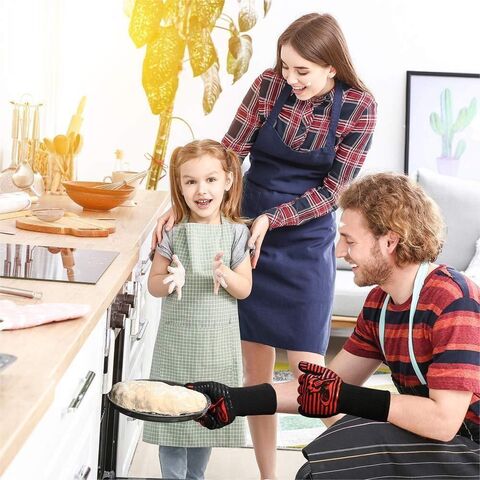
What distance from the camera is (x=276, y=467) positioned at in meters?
3.32

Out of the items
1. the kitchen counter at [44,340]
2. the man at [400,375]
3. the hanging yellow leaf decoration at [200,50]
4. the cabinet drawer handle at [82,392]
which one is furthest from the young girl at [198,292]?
the hanging yellow leaf decoration at [200,50]

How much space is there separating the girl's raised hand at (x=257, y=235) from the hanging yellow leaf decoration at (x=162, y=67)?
2171mm

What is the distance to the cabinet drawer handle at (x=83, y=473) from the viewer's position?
2.00 meters

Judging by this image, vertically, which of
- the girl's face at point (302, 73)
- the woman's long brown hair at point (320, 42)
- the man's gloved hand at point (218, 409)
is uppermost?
the woman's long brown hair at point (320, 42)

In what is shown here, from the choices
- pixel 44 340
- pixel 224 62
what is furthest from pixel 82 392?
pixel 224 62

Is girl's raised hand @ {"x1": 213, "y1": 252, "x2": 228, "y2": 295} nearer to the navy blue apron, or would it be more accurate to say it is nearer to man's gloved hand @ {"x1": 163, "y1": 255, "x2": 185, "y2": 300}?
man's gloved hand @ {"x1": 163, "y1": 255, "x2": 185, "y2": 300}

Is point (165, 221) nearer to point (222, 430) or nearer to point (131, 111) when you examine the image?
point (222, 430)

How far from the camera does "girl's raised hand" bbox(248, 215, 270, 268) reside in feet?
8.80

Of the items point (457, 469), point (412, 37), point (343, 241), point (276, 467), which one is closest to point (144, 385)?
point (343, 241)

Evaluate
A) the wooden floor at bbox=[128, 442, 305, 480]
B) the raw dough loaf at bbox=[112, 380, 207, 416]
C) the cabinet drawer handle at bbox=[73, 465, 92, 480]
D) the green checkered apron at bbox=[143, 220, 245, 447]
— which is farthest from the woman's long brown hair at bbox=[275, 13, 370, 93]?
the wooden floor at bbox=[128, 442, 305, 480]

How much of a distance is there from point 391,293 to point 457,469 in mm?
388

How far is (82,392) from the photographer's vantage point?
72.3 inches

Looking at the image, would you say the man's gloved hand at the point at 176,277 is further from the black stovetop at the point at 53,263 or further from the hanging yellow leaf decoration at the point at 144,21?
the hanging yellow leaf decoration at the point at 144,21

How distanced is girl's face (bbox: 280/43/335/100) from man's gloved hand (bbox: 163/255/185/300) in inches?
25.1
